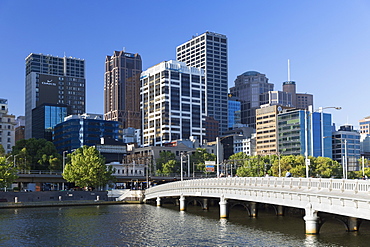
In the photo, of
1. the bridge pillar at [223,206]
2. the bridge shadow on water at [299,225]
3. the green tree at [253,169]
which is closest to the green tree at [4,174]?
the bridge shadow on water at [299,225]

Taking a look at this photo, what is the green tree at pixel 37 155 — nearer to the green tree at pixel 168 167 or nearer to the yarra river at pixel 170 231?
the green tree at pixel 168 167

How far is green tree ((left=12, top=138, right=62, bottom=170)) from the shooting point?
151 metres

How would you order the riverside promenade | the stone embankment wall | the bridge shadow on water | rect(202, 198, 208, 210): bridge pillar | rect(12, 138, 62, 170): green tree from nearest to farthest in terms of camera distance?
the bridge shadow on water → rect(202, 198, 208, 210): bridge pillar → the riverside promenade → the stone embankment wall → rect(12, 138, 62, 170): green tree

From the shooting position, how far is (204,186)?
8125 centimetres

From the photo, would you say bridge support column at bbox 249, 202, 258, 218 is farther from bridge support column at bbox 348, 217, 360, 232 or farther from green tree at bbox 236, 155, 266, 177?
green tree at bbox 236, 155, 266, 177

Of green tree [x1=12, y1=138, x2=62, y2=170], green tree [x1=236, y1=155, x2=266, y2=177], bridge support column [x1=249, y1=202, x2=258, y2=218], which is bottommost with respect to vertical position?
bridge support column [x1=249, y1=202, x2=258, y2=218]

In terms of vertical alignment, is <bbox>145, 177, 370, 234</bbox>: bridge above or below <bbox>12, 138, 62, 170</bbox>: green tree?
below

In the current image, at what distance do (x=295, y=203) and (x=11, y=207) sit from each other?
7002cm

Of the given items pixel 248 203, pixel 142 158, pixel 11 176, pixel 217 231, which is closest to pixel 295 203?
pixel 217 231

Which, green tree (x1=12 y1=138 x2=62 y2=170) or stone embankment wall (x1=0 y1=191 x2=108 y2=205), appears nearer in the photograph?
stone embankment wall (x1=0 y1=191 x2=108 y2=205)

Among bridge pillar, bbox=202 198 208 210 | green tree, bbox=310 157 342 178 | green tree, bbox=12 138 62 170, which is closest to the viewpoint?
bridge pillar, bbox=202 198 208 210

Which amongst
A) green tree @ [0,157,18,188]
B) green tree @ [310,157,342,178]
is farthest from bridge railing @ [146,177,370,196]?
green tree @ [310,157,342,178]

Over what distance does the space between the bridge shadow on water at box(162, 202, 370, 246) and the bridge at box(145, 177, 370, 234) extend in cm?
126

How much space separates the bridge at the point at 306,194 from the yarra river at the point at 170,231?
6.97ft
